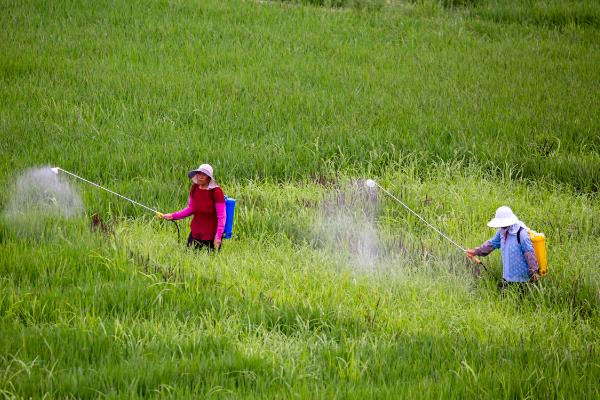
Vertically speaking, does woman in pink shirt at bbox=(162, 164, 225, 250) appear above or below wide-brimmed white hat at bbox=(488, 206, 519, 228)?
below

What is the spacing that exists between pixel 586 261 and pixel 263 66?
21.4ft

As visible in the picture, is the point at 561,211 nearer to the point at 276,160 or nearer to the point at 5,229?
the point at 276,160

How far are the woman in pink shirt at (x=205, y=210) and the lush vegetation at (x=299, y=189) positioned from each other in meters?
0.21

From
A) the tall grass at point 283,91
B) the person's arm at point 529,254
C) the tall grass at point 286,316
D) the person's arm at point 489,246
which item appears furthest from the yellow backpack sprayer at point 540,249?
the tall grass at point 283,91

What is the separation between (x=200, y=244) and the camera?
6637mm

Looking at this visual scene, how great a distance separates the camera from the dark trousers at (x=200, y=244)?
260 inches

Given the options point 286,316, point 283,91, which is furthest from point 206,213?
point 283,91

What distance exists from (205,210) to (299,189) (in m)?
1.88

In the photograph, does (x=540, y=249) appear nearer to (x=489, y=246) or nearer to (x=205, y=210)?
(x=489, y=246)

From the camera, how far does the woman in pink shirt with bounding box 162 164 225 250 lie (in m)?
6.43

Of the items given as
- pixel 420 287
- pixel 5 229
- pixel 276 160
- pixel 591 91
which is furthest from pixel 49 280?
pixel 591 91

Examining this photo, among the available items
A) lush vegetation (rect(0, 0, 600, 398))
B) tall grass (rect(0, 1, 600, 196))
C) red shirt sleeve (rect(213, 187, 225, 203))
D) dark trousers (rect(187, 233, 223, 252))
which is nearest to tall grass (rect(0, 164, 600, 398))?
lush vegetation (rect(0, 0, 600, 398))

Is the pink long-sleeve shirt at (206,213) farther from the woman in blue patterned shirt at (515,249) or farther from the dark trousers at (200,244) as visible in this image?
the woman in blue patterned shirt at (515,249)

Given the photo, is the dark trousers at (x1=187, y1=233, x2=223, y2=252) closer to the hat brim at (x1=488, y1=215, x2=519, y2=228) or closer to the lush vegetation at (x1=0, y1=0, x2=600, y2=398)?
the lush vegetation at (x1=0, y1=0, x2=600, y2=398)
